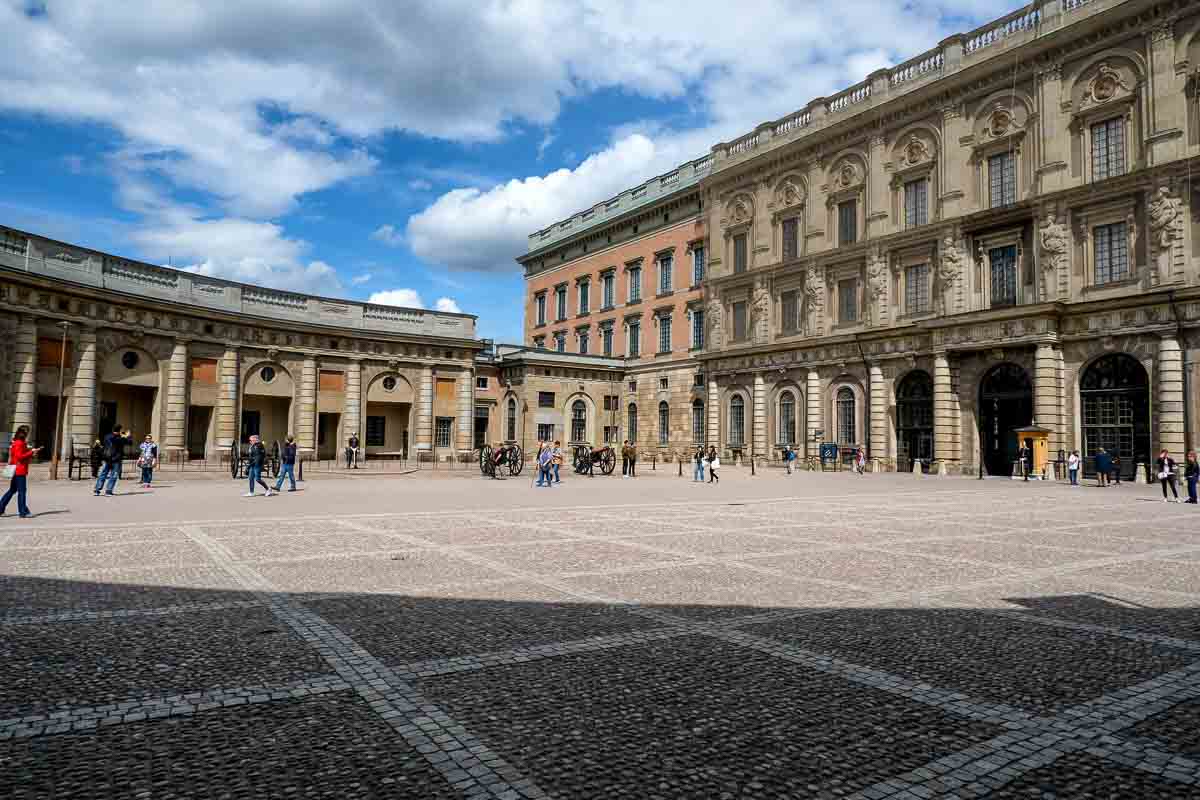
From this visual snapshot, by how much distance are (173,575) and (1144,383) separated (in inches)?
1244

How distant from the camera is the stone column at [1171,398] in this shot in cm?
2658

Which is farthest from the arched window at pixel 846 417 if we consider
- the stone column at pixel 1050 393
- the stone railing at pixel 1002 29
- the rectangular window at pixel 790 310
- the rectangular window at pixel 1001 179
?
the stone railing at pixel 1002 29

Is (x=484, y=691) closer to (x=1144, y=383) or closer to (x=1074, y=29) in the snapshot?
(x=1144, y=383)

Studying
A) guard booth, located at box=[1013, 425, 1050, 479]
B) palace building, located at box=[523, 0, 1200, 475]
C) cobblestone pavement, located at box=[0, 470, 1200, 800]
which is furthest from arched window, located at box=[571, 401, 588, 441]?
cobblestone pavement, located at box=[0, 470, 1200, 800]

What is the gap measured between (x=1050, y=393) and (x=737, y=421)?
1790 centimetres

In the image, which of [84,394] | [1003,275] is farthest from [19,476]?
[1003,275]

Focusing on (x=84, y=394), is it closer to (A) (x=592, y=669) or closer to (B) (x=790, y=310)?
(A) (x=592, y=669)

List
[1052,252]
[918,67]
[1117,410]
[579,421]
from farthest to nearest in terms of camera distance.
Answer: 1. [579,421]
2. [918,67]
3. [1052,252]
4. [1117,410]

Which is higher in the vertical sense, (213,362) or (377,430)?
(213,362)

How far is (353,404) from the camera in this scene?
3728cm

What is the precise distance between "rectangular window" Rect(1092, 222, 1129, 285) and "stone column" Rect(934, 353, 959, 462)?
21.7 feet

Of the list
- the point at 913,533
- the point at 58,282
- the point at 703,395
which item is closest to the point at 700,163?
the point at 703,395

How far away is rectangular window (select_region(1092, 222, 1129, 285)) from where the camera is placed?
94.3 ft

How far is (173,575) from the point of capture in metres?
7.70
